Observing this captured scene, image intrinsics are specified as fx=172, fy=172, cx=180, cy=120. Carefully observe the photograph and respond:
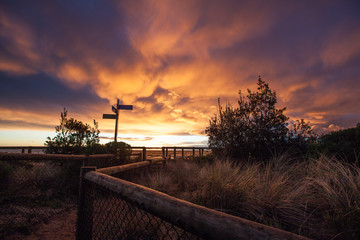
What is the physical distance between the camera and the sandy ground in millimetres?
3166

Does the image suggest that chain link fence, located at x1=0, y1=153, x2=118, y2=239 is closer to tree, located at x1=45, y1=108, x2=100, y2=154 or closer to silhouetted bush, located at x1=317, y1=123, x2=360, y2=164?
tree, located at x1=45, y1=108, x2=100, y2=154

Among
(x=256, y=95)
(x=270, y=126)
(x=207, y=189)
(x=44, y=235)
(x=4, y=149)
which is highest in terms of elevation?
(x=256, y=95)

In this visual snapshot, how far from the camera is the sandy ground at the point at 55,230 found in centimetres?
317

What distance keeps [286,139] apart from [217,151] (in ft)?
8.84

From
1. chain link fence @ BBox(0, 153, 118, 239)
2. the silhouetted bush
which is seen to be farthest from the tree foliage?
chain link fence @ BBox(0, 153, 118, 239)

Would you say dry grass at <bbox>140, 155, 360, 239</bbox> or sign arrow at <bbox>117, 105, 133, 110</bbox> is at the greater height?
sign arrow at <bbox>117, 105, 133, 110</bbox>

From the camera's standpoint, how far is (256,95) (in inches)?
271

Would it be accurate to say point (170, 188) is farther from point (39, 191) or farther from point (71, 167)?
point (39, 191)

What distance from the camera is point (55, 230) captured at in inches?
137

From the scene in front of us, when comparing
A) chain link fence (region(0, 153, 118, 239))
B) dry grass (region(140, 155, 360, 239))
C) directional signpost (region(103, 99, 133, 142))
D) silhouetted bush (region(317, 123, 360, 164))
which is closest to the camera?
dry grass (region(140, 155, 360, 239))

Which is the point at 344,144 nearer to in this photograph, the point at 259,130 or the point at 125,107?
the point at 259,130

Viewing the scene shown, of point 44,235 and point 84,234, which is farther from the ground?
point 84,234

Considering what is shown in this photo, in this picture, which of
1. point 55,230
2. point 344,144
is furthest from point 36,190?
point 344,144

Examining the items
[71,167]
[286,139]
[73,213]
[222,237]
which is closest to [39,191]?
[71,167]
